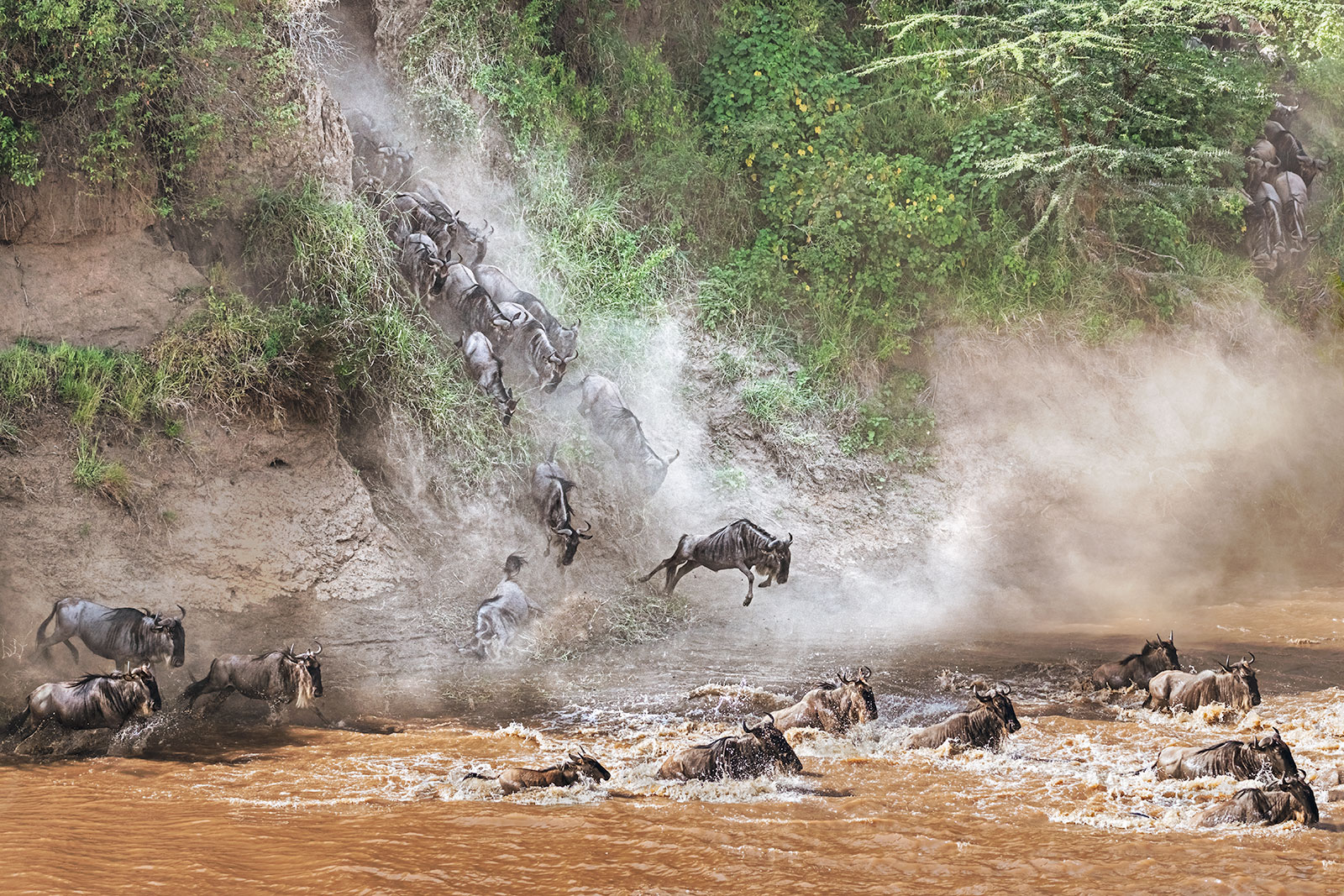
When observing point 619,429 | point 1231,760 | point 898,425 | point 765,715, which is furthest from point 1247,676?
point 898,425

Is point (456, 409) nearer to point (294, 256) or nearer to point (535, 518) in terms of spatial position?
point (535, 518)

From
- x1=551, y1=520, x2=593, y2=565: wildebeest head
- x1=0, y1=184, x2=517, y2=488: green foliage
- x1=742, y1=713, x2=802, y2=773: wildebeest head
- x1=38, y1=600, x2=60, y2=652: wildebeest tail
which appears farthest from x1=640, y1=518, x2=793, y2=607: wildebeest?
x1=38, y1=600, x2=60, y2=652: wildebeest tail

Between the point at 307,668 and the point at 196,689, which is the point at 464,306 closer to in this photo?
the point at 307,668

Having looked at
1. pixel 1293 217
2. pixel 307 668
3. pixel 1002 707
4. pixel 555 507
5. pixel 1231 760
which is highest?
pixel 1293 217

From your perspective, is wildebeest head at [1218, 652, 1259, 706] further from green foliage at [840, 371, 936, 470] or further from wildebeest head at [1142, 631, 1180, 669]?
green foliage at [840, 371, 936, 470]

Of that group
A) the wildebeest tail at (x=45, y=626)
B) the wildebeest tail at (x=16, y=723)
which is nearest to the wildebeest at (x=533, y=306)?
the wildebeest tail at (x=45, y=626)

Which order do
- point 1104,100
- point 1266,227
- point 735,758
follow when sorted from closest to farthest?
1. point 735,758
2. point 1104,100
3. point 1266,227

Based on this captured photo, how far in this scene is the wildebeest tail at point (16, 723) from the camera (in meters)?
7.07

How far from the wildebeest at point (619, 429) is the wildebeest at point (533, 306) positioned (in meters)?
0.46

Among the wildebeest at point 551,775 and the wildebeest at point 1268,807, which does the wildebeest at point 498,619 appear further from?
the wildebeest at point 1268,807

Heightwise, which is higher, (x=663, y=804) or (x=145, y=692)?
(x=145, y=692)

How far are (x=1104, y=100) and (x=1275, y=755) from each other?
1054 centimetres

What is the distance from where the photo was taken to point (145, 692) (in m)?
7.22

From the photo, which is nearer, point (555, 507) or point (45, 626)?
point (45, 626)
